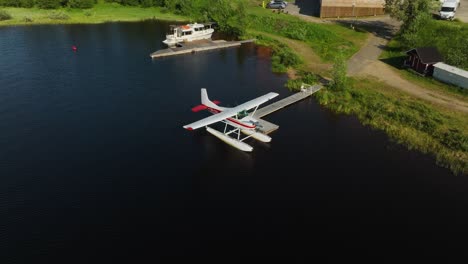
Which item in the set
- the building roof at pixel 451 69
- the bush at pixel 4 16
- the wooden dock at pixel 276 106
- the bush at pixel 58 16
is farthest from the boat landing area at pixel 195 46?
the bush at pixel 4 16

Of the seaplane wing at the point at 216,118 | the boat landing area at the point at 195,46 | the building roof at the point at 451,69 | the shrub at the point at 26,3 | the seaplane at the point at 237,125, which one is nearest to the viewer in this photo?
the seaplane wing at the point at 216,118

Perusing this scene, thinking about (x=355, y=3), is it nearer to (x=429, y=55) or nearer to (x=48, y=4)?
(x=429, y=55)

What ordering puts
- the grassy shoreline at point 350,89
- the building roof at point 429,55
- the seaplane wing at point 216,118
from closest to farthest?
the seaplane wing at point 216,118
the grassy shoreline at point 350,89
the building roof at point 429,55

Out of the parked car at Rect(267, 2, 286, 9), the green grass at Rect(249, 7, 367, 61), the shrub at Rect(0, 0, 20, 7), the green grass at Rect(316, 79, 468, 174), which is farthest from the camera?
the shrub at Rect(0, 0, 20, 7)

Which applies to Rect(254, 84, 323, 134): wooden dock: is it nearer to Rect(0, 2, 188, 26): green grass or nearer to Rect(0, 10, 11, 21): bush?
Rect(0, 2, 188, 26): green grass

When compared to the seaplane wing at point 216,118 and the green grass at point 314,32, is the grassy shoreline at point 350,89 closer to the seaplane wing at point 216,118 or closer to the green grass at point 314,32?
the green grass at point 314,32

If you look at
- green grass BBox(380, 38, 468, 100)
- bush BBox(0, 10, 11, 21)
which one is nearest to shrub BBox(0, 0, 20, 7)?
bush BBox(0, 10, 11, 21)
